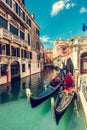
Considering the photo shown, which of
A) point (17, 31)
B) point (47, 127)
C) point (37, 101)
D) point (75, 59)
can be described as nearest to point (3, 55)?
point (17, 31)

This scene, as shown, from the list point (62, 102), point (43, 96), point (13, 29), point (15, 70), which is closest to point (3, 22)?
point (13, 29)

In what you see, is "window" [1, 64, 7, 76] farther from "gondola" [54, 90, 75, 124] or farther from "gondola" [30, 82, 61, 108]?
"gondola" [54, 90, 75, 124]

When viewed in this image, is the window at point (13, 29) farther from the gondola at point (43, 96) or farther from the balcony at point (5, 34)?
the gondola at point (43, 96)

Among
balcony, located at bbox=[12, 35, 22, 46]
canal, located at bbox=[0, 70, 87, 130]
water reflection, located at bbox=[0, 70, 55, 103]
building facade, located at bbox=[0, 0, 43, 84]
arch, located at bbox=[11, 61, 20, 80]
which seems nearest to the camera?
canal, located at bbox=[0, 70, 87, 130]

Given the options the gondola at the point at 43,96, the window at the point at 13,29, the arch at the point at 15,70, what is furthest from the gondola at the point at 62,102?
the window at the point at 13,29

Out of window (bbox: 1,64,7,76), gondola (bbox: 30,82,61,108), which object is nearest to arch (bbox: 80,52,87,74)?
gondola (bbox: 30,82,61,108)

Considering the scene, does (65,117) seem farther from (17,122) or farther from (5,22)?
(5,22)

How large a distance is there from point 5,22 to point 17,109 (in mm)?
11373

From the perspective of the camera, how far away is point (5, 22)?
1827 centimetres

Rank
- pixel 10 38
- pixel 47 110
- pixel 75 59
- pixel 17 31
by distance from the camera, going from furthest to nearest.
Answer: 1. pixel 17 31
2. pixel 10 38
3. pixel 75 59
4. pixel 47 110

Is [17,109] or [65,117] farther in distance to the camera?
[17,109]

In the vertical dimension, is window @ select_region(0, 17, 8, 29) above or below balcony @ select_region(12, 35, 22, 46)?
above

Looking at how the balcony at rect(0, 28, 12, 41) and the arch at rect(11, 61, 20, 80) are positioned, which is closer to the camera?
the balcony at rect(0, 28, 12, 41)

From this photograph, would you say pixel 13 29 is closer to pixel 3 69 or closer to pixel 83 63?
pixel 3 69
